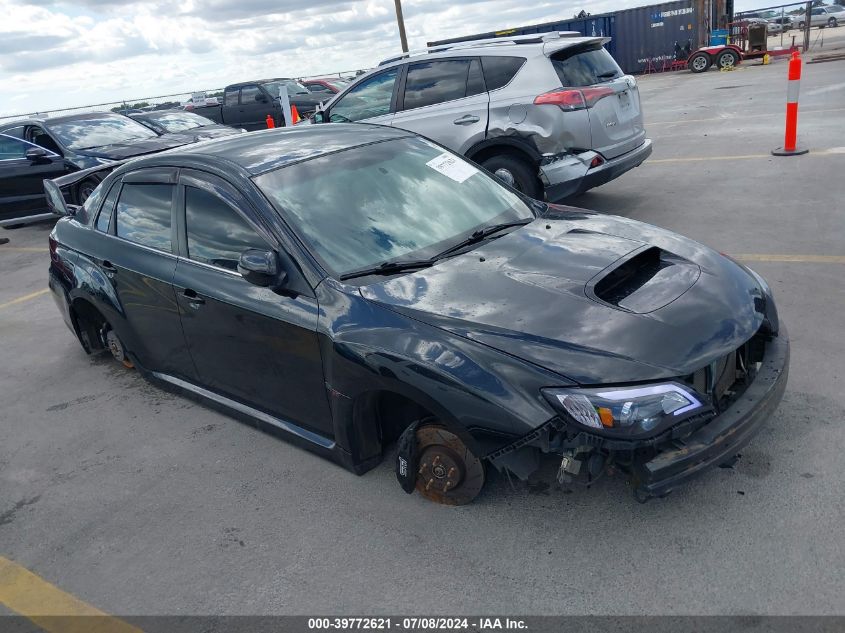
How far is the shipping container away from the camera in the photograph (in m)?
28.7

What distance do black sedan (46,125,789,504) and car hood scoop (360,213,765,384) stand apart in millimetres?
11

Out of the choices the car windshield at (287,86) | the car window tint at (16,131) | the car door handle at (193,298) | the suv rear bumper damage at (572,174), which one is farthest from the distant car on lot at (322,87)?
the car door handle at (193,298)

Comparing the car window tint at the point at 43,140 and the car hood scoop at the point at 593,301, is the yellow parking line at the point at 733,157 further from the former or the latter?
the car window tint at the point at 43,140

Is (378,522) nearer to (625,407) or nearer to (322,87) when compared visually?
(625,407)

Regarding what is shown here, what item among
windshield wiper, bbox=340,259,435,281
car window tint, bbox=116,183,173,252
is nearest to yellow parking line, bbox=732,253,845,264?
windshield wiper, bbox=340,259,435,281

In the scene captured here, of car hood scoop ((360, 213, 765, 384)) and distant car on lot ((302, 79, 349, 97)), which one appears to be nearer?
car hood scoop ((360, 213, 765, 384))

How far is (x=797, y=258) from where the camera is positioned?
5.76m

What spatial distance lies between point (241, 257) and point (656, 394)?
1.95 meters

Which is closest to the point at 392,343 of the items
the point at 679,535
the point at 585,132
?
the point at 679,535

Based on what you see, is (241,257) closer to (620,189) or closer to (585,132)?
(585,132)

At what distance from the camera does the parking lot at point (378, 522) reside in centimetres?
270

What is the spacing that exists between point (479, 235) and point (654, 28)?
29703 mm

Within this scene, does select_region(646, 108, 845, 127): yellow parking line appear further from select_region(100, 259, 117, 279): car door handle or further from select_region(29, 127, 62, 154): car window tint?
select_region(100, 259, 117, 279): car door handle

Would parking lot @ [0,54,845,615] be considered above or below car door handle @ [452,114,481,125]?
below
